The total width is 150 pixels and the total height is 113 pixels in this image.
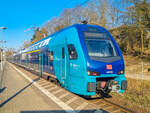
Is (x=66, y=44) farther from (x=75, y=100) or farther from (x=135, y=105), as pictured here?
(x=135, y=105)

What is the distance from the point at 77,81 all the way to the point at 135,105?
2325 millimetres

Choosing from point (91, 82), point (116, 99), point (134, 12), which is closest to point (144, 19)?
point (134, 12)

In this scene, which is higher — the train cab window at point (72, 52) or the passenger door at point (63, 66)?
the train cab window at point (72, 52)

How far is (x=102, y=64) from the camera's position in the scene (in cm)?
595

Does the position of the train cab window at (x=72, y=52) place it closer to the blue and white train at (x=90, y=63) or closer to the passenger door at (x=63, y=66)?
the blue and white train at (x=90, y=63)

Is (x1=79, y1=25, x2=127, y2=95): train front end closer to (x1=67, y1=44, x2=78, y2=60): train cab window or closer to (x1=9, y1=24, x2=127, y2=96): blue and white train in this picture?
(x1=9, y1=24, x2=127, y2=96): blue and white train

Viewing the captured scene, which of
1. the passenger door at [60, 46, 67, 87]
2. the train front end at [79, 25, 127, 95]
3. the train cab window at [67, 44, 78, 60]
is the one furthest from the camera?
the passenger door at [60, 46, 67, 87]

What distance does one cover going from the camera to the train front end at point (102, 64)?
5.82 meters

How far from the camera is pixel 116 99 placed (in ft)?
22.5

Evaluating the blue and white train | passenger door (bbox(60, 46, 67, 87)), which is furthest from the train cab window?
passenger door (bbox(60, 46, 67, 87))

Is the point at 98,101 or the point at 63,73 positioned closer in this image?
the point at 98,101

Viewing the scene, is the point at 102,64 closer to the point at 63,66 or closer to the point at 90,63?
the point at 90,63

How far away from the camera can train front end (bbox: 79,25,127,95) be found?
5.82m

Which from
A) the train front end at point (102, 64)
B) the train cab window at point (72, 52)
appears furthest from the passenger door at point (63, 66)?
the train front end at point (102, 64)
